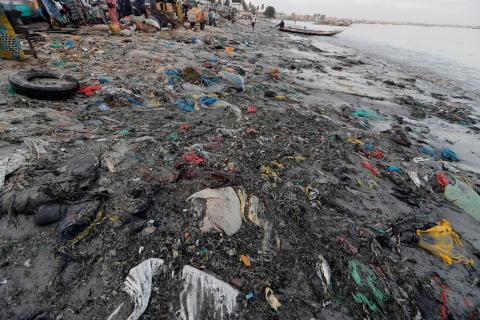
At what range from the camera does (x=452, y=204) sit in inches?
148

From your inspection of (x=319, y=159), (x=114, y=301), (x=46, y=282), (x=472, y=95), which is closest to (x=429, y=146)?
(x=319, y=159)

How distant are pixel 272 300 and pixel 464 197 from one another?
12.1ft

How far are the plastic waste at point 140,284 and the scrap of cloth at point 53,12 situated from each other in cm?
1195

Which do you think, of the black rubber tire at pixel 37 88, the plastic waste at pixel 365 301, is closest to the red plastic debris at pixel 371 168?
the plastic waste at pixel 365 301

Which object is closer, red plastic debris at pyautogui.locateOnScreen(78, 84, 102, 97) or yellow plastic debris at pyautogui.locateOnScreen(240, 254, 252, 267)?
yellow plastic debris at pyautogui.locateOnScreen(240, 254, 252, 267)

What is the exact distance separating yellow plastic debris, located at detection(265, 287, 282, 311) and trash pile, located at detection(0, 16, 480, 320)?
0.01m

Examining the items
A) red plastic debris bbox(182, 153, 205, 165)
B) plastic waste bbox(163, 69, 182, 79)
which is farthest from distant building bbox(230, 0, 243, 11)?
red plastic debris bbox(182, 153, 205, 165)

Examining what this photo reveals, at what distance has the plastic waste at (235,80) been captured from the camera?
265 inches

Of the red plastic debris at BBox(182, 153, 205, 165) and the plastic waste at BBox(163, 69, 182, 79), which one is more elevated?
the plastic waste at BBox(163, 69, 182, 79)

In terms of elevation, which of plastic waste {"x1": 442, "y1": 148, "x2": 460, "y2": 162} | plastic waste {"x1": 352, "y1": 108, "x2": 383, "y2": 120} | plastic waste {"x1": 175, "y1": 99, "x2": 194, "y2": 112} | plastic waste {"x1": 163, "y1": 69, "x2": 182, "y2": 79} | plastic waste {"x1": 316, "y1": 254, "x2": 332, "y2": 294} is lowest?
plastic waste {"x1": 442, "y1": 148, "x2": 460, "y2": 162}

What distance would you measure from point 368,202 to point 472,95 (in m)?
11.9

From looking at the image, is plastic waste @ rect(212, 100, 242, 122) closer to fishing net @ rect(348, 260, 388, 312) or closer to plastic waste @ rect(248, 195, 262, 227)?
plastic waste @ rect(248, 195, 262, 227)

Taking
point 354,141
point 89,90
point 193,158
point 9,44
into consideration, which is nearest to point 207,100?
point 89,90

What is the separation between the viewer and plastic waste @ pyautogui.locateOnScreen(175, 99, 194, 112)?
16.7 feet
